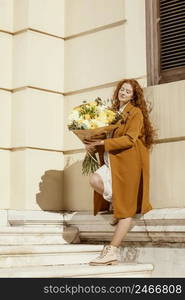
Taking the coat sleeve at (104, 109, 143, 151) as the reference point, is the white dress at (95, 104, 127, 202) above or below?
below

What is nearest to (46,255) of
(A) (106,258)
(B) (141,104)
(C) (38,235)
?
(A) (106,258)

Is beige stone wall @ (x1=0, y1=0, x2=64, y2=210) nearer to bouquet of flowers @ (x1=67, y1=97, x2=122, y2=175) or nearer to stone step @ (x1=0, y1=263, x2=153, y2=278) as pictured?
bouquet of flowers @ (x1=67, y1=97, x2=122, y2=175)

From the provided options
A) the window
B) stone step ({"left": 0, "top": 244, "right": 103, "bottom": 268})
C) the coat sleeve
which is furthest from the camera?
the window

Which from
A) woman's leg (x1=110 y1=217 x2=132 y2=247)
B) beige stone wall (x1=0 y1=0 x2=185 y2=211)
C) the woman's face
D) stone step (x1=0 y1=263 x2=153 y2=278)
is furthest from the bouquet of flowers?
stone step (x1=0 y1=263 x2=153 y2=278)

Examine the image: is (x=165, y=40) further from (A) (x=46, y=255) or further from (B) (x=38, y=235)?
(A) (x=46, y=255)

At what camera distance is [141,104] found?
728 centimetres

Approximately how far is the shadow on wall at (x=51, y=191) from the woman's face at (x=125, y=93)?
153 cm

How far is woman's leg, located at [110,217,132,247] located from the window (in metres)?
1.80

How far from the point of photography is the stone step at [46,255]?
6453 mm

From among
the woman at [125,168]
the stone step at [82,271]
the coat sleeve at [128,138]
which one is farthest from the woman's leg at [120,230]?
the coat sleeve at [128,138]

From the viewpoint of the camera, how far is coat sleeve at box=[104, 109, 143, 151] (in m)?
6.88

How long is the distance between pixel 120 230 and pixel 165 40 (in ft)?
7.93

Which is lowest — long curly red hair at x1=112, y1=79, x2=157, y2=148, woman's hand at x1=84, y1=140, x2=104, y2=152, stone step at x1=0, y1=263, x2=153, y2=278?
stone step at x1=0, y1=263, x2=153, y2=278

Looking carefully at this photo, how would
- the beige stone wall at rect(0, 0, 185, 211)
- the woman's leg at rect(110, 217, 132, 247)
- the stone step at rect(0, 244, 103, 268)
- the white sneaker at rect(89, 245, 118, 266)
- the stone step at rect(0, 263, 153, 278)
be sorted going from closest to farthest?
the stone step at rect(0, 263, 153, 278), the stone step at rect(0, 244, 103, 268), the white sneaker at rect(89, 245, 118, 266), the woman's leg at rect(110, 217, 132, 247), the beige stone wall at rect(0, 0, 185, 211)
